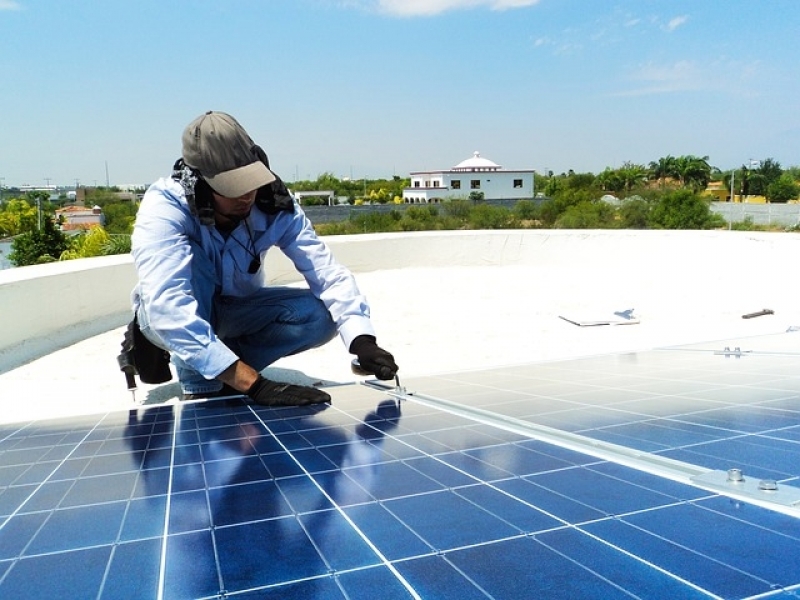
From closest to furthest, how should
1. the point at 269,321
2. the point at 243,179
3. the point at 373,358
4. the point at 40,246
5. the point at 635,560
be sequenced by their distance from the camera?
the point at 635,560 → the point at 243,179 → the point at 373,358 → the point at 269,321 → the point at 40,246

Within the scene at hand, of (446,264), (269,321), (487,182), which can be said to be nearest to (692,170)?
(487,182)

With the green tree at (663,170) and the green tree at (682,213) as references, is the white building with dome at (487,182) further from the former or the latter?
the green tree at (682,213)

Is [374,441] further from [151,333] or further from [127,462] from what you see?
[151,333]

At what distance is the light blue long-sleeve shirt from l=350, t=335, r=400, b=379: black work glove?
2.2 inches

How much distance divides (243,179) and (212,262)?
2.45ft

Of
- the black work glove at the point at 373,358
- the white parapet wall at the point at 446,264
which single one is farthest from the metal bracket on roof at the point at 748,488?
the white parapet wall at the point at 446,264

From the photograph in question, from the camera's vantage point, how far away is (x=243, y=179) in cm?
310

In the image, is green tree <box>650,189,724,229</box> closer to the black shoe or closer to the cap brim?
the black shoe

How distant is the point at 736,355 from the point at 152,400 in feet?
11.2

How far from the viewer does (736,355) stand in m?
4.08

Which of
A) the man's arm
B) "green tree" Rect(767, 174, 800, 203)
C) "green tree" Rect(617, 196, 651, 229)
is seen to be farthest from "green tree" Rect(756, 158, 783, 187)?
the man's arm

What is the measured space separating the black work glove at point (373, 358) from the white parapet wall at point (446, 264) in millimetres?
3836

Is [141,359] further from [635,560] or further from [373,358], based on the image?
[635,560]

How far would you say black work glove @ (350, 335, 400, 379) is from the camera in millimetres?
3226
